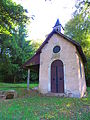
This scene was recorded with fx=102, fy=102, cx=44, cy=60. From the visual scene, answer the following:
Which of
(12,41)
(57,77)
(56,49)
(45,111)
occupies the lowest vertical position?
(45,111)

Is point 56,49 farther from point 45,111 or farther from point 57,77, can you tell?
point 45,111

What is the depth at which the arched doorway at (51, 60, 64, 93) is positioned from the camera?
8.81m

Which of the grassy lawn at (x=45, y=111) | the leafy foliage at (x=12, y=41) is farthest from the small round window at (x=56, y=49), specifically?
the grassy lawn at (x=45, y=111)

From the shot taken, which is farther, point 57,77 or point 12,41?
point 12,41

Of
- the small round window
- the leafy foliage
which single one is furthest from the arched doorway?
the leafy foliage

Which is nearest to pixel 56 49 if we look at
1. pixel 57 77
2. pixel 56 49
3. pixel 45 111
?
pixel 56 49

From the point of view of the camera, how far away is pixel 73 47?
9008 mm

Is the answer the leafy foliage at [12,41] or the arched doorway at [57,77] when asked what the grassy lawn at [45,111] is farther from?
the leafy foliage at [12,41]

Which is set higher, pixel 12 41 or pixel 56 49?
pixel 12 41

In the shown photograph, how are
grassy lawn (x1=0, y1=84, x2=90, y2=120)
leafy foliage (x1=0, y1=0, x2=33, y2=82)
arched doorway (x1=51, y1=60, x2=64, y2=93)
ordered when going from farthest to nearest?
leafy foliage (x1=0, y1=0, x2=33, y2=82), arched doorway (x1=51, y1=60, x2=64, y2=93), grassy lawn (x1=0, y1=84, x2=90, y2=120)

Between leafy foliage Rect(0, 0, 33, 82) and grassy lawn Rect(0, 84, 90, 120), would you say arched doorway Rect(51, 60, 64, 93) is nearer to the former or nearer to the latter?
grassy lawn Rect(0, 84, 90, 120)

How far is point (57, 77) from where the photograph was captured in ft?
29.9

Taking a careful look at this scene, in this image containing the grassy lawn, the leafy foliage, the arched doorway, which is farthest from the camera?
the leafy foliage

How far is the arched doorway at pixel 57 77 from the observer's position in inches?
347
